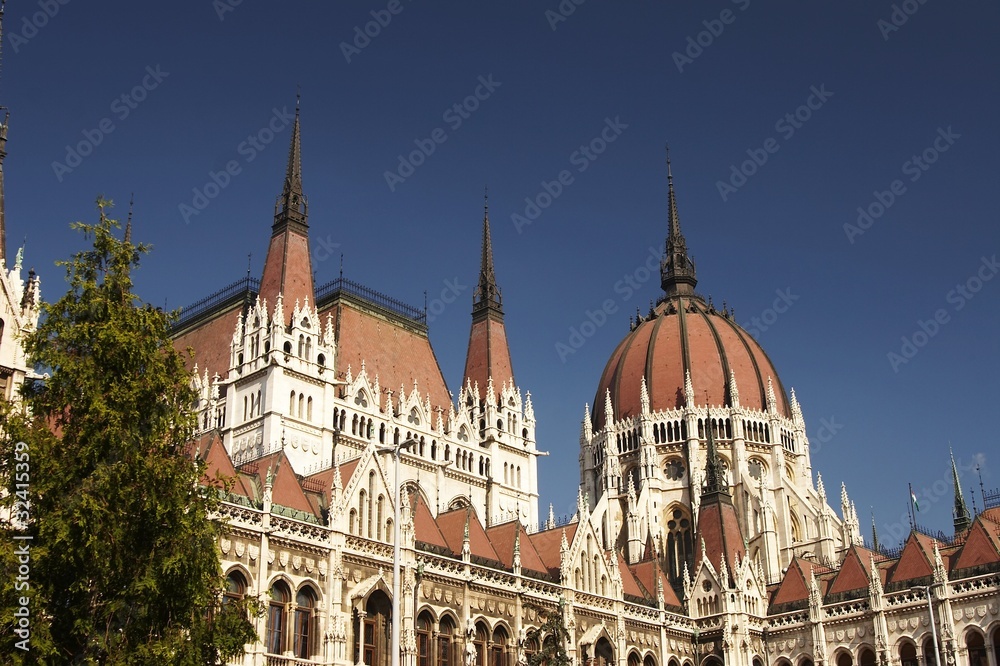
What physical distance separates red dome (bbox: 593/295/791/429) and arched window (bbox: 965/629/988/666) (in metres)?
35.1

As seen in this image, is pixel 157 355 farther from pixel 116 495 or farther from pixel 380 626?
pixel 380 626

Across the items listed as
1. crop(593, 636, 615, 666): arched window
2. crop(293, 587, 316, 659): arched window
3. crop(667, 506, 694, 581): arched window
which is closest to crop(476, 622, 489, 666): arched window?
crop(593, 636, 615, 666): arched window

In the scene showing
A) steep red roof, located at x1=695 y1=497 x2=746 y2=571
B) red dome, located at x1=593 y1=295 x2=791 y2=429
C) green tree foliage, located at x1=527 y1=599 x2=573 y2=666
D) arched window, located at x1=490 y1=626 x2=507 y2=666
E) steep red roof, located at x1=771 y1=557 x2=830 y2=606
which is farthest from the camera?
red dome, located at x1=593 y1=295 x2=791 y2=429

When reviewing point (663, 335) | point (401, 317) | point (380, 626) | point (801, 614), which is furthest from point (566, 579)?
point (663, 335)

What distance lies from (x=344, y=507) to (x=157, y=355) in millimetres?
18093

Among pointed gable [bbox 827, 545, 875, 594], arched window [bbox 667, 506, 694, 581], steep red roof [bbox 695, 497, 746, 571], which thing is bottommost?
pointed gable [bbox 827, 545, 875, 594]

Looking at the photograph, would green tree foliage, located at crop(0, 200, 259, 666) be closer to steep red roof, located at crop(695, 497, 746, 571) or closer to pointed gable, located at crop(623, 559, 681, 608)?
pointed gable, located at crop(623, 559, 681, 608)

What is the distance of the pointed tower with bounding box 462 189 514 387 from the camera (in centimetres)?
6769

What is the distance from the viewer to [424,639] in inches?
1719

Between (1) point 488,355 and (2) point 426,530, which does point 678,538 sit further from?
(2) point 426,530

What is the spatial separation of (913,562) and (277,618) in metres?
32.2

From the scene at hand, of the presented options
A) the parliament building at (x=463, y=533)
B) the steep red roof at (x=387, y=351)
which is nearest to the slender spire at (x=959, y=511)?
the parliament building at (x=463, y=533)

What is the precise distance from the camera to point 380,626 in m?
42.4

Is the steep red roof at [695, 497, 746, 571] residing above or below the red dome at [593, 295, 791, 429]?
below
